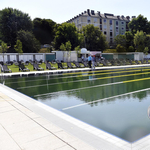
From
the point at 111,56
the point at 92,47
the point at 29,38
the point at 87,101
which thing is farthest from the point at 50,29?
the point at 87,101

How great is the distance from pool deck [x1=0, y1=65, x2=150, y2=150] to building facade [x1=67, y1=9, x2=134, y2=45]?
242 ft

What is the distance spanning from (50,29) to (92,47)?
76.9 feet

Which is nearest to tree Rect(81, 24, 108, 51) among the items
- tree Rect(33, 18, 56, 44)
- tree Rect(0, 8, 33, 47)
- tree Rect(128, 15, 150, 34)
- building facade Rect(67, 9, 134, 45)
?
building facade Rect(67, 9, 134, 45)

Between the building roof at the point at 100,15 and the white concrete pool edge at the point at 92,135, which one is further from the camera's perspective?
the building roof at the point at 100,15

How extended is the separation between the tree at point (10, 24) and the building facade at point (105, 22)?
31.3 meters

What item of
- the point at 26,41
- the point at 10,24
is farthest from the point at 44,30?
the point at 26,41

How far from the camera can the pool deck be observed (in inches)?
130

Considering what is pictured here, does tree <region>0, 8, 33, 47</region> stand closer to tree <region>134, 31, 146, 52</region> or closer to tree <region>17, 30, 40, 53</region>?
tree <region>17, 30, 40, 53</region>

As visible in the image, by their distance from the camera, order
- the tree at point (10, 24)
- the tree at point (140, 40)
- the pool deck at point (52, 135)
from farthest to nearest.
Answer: the tree at point (140, 40) → the tree at point (10, 24) → the pool deck at point (52, 135)

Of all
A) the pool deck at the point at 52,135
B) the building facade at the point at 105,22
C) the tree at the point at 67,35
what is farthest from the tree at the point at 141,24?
the pool deck at the point at 52,135

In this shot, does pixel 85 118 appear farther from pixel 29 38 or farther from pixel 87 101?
pixel 29 38

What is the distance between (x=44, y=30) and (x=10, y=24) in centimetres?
2322

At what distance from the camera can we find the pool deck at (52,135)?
130 inches

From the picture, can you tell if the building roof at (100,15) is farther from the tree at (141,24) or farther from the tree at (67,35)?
the tree at (67,35)
